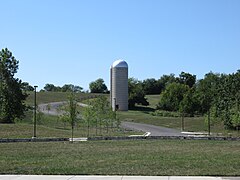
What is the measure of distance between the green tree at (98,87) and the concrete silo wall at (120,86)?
65.3 metres

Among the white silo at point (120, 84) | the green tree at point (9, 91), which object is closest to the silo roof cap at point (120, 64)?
the white silo at point (120, 84)

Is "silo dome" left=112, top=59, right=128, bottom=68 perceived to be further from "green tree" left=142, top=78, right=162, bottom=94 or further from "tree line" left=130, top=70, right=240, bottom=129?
"green tree" left=142, top=78, right=162, bottom=94

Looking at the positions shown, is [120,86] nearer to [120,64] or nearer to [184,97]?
[120,64]

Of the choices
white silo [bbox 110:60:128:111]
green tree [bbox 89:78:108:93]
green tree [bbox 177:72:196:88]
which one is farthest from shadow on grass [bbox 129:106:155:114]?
green tree [bbox 89:78:108:93]

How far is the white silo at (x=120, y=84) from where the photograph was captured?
345 ft

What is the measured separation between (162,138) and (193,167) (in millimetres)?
24609

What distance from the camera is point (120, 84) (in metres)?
105

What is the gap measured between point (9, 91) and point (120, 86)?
172ft

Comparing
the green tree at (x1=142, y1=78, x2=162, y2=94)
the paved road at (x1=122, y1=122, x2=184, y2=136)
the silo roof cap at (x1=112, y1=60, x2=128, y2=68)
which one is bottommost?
the paved road at (x1=122, y1=122, x2=184, y2=136)

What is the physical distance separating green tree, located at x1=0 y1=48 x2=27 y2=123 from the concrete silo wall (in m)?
48.7

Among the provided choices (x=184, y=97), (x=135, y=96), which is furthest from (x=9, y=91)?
(x=135, y=96)

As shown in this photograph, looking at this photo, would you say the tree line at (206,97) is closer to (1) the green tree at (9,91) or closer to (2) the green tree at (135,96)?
(2) the green tree at (135,96)

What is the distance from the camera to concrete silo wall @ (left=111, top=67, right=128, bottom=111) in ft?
345

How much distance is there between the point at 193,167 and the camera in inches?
605
